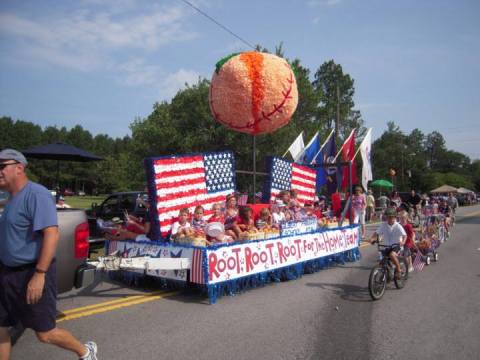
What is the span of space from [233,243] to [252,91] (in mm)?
3393

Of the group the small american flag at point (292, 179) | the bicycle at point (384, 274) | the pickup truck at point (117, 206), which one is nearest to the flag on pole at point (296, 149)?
the small american flag at point (292, 179)

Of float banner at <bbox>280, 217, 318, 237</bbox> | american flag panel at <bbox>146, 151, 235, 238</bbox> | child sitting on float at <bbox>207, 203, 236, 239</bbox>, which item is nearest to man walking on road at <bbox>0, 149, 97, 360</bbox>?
american flag panel at <bbox>146, 151, 235, 238</bbox>

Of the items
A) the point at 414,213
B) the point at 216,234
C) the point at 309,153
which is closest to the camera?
the point at 216,234

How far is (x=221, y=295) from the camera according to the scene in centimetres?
662

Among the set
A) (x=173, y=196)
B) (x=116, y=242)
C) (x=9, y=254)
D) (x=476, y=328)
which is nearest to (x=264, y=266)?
(x=173, y=196)

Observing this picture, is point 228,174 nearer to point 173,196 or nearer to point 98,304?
point 173,196

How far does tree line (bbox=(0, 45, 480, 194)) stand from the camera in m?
24.9

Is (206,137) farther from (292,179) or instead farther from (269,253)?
(269,253)

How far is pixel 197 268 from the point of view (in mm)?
6230

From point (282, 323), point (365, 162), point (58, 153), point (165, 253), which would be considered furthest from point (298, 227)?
point (58, 153)

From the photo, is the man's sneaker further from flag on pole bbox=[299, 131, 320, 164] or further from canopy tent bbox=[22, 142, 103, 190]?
flag on pole bbox=[299, 131, 320, 164]

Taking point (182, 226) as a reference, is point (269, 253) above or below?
below

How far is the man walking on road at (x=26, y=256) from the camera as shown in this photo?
3.05 m

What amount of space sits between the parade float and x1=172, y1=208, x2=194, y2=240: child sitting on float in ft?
0.47
